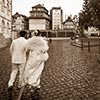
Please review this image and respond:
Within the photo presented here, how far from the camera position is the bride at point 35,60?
18.7 feet

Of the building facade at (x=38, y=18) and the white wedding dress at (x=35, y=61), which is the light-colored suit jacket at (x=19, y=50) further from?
the building facade at (x=38, y=18)

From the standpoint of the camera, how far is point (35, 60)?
18.9ft

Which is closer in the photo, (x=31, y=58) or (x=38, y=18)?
(x=31, y=58)

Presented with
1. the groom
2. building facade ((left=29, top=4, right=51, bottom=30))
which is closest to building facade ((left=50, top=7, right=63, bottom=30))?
building facade ((left=29, top=4, right=51, bottom=30))

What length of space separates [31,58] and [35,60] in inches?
5.5

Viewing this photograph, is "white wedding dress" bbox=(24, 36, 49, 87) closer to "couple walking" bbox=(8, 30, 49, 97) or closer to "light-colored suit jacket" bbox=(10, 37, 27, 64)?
"couple walking" bbox=(8, 30, 49, 97)

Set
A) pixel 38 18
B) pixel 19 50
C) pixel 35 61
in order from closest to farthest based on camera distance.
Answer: pixel 35 61 → pixel 19 50 → pixel 38 18

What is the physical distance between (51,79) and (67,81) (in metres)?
0.66

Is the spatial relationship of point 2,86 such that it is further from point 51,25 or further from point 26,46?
point 51,25

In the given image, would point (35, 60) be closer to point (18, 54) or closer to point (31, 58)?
point (31, 58)

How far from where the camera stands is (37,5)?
82062 millimetres

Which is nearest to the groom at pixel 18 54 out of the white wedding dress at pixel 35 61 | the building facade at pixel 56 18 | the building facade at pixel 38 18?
the white wedding dress at pixel 35 61

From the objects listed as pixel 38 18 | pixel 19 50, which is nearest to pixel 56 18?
pixel 38 18

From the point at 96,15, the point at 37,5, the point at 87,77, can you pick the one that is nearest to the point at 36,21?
the point at 37,5
